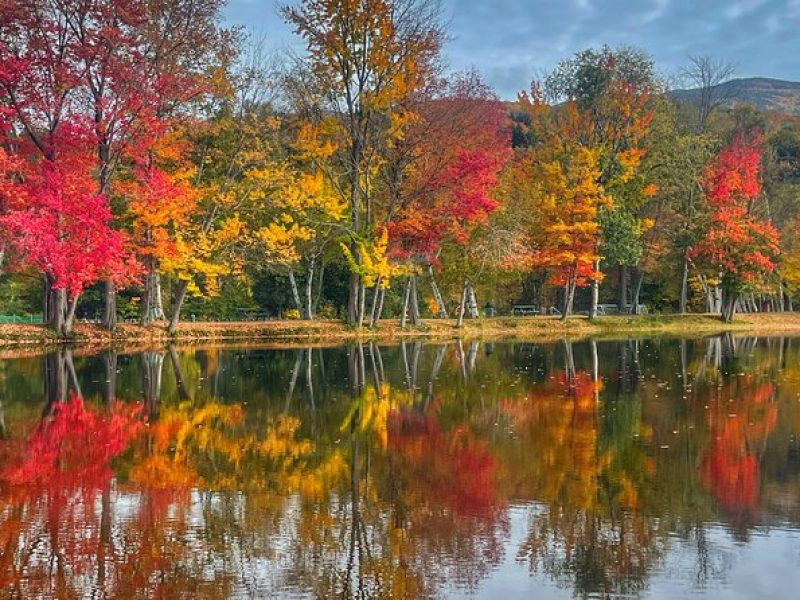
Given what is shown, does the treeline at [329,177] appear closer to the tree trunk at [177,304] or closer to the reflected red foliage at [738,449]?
the tree trunk at [177,304]

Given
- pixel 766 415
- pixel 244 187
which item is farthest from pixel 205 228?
pixel 766 415

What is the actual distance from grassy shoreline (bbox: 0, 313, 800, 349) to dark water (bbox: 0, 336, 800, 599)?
47.9 ft

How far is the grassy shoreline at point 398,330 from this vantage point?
3569cm

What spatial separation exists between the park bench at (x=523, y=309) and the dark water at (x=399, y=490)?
40280 millimetres

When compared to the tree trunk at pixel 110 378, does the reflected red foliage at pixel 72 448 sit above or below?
below

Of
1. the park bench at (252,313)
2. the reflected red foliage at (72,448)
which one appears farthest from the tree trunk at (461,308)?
the reflected red foliage at (72,448)

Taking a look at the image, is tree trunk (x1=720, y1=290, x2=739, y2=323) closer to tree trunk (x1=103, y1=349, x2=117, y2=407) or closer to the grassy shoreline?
the grassy shoreline

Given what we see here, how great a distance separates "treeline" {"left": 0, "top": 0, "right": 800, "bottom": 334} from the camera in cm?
3312

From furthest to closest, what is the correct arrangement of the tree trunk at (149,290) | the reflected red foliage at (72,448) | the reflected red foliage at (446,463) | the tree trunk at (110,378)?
the tree trunk at (149,290) → the tree trunk at (110,378) → the reflected red foliage at (72,448) → the reflected red foliage at (446,463)

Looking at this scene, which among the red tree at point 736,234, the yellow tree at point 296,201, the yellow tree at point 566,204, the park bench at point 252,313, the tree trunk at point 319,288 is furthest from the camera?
→ the park bench at point 252,313

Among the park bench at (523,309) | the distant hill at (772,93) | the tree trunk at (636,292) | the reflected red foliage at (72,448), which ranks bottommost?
the reflected red foliage at (72,448)

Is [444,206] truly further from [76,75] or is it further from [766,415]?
[766,415]

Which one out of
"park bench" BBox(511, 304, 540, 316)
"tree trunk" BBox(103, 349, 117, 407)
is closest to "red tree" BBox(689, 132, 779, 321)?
"park bench" BBox(511, 304, 540, 316)

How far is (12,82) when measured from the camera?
3228cm
